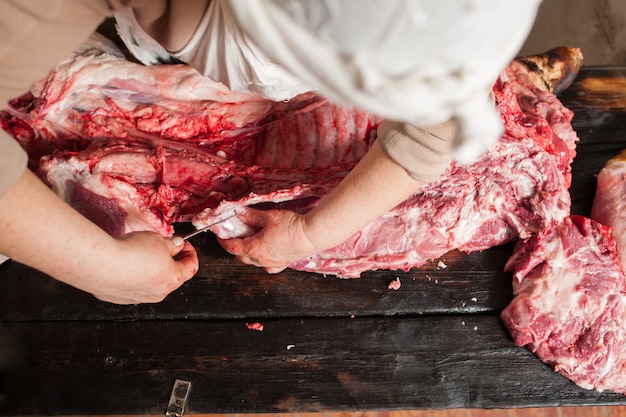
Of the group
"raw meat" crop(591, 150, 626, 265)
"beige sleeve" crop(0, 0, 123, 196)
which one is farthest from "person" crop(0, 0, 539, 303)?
"raw meat" crop(591, 150, 626, 265)

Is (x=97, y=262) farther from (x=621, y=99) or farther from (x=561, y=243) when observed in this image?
(x=621, y=99)

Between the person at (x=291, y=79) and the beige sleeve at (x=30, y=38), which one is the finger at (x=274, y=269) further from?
the beige sleeve at (x=30, y=38)

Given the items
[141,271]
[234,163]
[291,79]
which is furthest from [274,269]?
[291,79]

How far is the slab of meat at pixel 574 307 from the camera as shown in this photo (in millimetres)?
1631

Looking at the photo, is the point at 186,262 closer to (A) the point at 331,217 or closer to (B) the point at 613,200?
(A) the point at 331,217

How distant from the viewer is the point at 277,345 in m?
1.72

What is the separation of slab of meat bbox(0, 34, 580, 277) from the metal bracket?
0.47 meters

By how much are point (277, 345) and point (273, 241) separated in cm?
39

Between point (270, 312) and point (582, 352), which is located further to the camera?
point (270, 312)

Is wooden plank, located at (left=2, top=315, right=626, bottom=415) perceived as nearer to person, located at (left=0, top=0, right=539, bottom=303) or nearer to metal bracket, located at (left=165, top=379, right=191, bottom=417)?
metal bracket, located at (left=165, top=379, right=191, bottom=417)

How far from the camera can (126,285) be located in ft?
4.31

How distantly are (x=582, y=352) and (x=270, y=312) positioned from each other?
923 millimetres

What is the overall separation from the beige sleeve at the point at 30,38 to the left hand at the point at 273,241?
66cm

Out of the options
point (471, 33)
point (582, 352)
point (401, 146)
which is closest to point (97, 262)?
point (401, 146)
